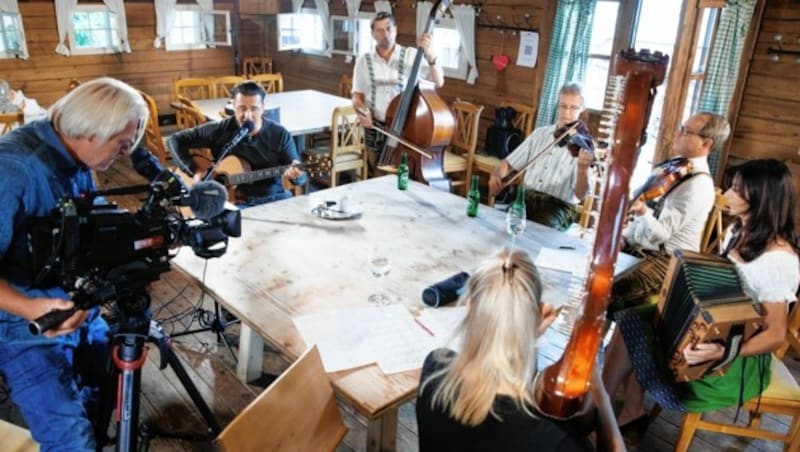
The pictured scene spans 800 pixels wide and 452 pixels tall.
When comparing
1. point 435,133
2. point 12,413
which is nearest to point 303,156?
point 435,133

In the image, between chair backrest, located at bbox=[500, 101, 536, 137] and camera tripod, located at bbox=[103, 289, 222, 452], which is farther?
chair backrest, located at bbox=[500, 101, 536, 137]

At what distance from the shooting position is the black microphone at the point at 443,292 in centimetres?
186

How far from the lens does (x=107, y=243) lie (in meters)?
1.44

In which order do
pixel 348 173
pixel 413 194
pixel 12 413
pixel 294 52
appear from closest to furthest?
pixel 12 413
pixel 413 194
pixel 348 173
pixel 294 52

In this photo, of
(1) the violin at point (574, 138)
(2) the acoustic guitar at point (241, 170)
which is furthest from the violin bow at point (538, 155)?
(2) the acoustic guitar at point (241, 170)

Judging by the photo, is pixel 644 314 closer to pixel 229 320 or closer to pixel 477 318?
pixel 477 318

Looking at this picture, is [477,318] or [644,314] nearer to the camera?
[477,318]

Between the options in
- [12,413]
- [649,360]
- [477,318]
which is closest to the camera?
[477,318]

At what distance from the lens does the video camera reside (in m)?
1.38

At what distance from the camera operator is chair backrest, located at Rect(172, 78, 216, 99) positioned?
331 centimetres

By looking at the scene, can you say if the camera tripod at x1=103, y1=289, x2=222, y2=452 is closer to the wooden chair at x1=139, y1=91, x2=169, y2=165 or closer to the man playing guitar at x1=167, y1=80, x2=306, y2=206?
the man playing guitar at x1=167, y1=80, x2=306, y2=206

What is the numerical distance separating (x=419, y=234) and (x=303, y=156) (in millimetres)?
2352

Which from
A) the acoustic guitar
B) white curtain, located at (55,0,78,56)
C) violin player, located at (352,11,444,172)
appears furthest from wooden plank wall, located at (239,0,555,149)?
white curtain, located at (55,0,78,56)

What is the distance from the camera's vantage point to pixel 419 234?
7.95ft
